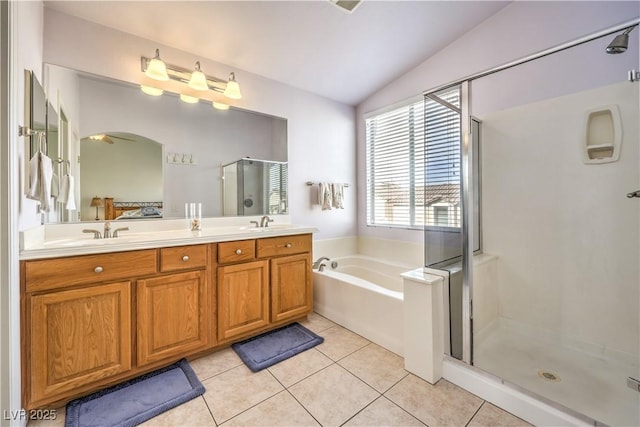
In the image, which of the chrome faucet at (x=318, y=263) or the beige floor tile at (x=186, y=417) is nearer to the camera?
the beige floor tile at (x=186, y=417)

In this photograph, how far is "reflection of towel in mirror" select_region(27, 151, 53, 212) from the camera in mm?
1251

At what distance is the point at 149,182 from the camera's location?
196cm

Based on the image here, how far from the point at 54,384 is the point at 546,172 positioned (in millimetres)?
3339

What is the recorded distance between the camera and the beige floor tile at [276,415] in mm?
1243

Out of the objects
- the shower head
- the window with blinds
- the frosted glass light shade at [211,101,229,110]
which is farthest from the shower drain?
the frosted glass light shade at [211,101,229,110]

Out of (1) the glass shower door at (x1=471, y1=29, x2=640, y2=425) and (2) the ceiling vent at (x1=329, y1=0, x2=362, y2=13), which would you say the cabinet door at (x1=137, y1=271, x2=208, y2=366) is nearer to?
(1) the glass shower door at (x1=471, y1=29, x2=640, y2=425)

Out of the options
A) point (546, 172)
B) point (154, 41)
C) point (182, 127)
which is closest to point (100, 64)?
point (154, 41)

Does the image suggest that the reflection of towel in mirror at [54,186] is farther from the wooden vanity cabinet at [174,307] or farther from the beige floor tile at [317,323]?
the beige floor tile at [317,323]

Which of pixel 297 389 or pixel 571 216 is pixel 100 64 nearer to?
pixel 297 389

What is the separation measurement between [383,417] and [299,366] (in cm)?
60

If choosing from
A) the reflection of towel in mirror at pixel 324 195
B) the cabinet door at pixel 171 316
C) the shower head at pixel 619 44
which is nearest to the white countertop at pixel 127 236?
the cabinet door at pixel 171 316

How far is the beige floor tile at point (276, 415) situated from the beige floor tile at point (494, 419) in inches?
30.7

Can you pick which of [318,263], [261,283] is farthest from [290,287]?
[318,263]

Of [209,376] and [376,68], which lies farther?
[376,68]
